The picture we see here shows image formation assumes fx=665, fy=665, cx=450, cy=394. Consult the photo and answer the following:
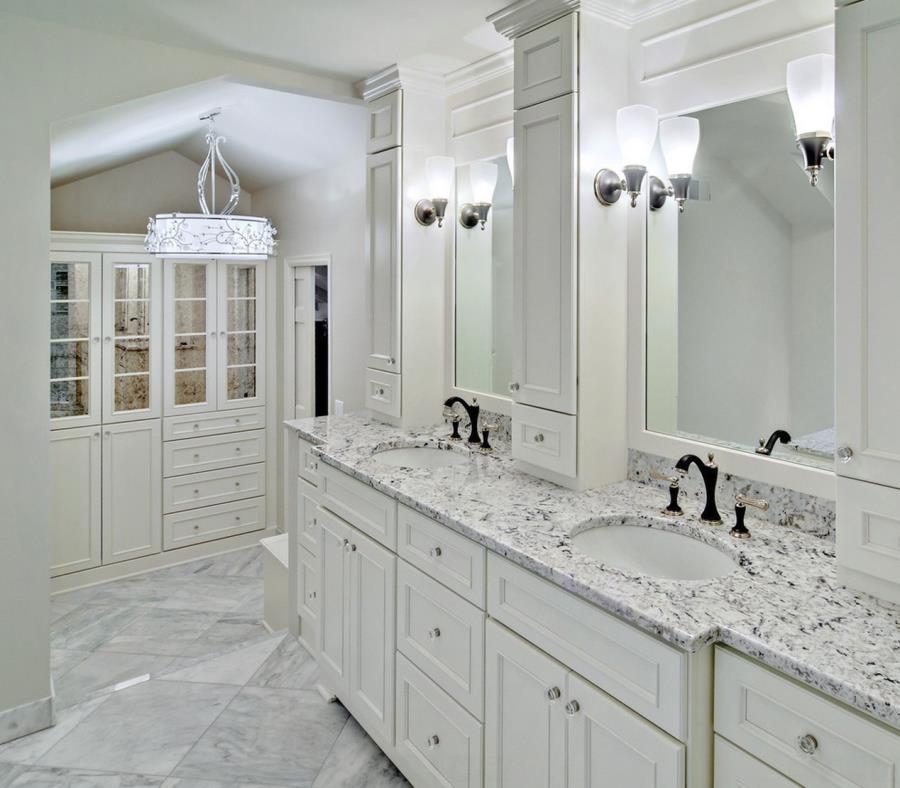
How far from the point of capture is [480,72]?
279cm

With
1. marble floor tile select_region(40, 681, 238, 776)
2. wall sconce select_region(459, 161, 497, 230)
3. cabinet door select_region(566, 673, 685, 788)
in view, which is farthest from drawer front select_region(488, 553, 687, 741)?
wall sconce select_region(459, 161, 497, 230)

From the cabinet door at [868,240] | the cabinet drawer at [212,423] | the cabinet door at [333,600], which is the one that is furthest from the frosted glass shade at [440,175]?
the cabinet drawer at [212,423]

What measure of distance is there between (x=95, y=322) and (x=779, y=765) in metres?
4.72

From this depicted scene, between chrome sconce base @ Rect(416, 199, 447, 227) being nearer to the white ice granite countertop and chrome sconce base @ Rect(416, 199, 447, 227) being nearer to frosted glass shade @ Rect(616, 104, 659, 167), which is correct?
frosted glass shade @ Rect(616, 104, 659, 167)

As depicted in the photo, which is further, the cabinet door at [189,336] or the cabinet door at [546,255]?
the cabinet door at [189,336]

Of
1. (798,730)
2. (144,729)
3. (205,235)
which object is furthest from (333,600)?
(205,235)

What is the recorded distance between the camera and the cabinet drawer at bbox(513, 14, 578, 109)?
2014 mm

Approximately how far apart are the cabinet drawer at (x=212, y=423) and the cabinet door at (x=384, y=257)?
243cm

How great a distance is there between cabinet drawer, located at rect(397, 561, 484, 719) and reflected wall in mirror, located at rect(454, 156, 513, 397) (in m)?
1.05

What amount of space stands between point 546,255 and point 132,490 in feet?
13.0

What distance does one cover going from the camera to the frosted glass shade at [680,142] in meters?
1.93

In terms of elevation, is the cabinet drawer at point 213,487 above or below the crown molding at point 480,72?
below

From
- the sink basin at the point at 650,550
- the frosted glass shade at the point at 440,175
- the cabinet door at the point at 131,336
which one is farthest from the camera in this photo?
the cabinet door at the point at 131,336

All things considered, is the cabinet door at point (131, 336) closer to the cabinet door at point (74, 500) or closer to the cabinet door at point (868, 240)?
the cabinet door at point (74, 500)
